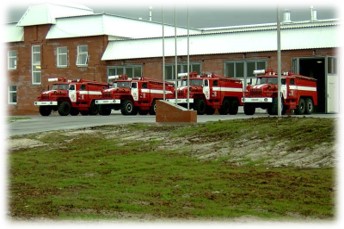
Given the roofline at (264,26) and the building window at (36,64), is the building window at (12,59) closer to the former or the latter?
the building window at (36,64)

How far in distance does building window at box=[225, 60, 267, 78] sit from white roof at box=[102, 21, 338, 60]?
2.86 feet

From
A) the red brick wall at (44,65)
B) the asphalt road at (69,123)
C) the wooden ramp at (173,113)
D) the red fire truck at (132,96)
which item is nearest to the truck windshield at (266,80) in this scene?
the asphalt road at (69,123)

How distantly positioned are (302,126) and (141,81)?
2429 centimetres

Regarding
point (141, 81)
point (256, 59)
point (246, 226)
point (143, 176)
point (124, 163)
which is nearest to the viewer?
point (246, 226)

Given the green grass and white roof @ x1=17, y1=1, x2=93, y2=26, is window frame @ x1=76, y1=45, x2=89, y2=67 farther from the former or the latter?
the green grass

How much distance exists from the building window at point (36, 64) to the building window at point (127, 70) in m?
8.24

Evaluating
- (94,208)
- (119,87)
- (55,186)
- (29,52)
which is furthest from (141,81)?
(94,208)

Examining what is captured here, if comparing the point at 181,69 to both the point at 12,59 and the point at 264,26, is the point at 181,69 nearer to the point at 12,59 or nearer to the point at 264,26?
the point at 264,26

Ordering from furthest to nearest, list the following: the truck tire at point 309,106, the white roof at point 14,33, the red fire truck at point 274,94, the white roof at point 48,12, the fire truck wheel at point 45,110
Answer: the white roof at point 14,33, the white roof at point 48,12, the fire truck wheel at point 45,110, the truck tire at point 309,106, the red fire truck at point 274,94

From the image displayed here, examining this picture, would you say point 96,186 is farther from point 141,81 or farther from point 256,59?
point 256,59

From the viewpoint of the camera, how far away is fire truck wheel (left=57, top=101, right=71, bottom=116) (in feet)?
154

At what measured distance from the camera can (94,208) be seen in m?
11.4

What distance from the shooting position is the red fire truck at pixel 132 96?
44.7 meters

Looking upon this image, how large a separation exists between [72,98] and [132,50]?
1097cm
